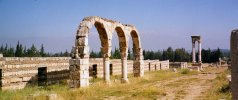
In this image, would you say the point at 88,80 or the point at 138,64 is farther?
the point at 138,64

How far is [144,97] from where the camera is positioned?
13.1m

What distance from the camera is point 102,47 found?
19078mm

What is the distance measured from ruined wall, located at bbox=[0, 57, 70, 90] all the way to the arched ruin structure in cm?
445

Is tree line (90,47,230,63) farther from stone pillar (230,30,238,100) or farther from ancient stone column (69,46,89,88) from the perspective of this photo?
stone pillar (230,30,238,100)

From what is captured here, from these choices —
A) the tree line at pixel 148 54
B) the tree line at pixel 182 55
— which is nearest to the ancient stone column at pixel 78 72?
the tree line at pixel 148 54

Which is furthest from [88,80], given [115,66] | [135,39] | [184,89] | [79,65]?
[115,66]

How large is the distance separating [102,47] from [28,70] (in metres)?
4.79

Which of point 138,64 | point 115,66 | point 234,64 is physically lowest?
point 115,66

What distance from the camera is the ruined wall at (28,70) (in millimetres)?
17828

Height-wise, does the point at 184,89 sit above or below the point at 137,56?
below

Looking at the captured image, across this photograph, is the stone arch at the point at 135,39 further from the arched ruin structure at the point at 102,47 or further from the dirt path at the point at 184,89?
the dirt path at the point at 184,89

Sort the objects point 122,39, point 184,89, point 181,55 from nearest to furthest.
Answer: point 184,89
point 122,39
point 181,55

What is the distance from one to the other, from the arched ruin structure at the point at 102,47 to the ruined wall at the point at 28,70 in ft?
14.6

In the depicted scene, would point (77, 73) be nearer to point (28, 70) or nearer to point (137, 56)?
point (28, 70)
